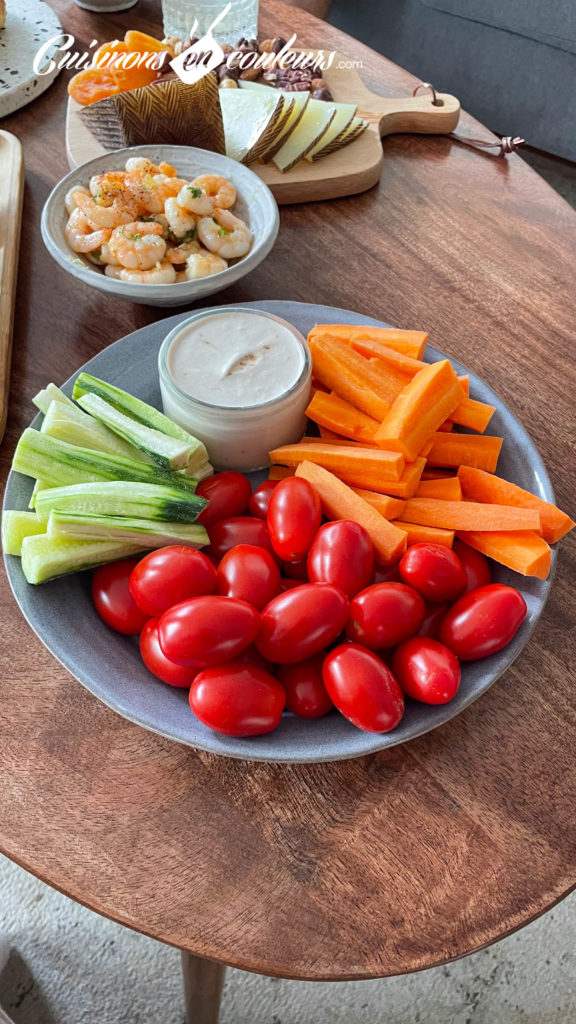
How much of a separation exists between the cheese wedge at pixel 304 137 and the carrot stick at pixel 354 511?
98cm

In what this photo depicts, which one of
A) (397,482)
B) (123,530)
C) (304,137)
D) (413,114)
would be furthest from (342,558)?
(413,114)

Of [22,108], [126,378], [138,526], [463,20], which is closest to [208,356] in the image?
[126,378]

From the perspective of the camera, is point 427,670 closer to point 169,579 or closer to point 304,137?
point 169,579

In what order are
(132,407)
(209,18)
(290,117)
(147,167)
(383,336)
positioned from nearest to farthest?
(132,407) → (383,336) → (147,167) → (290,117) → (209,18)

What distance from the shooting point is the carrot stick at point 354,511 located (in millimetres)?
1156

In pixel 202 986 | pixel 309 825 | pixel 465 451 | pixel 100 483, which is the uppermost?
pixel 465 451

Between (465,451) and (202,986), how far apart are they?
0.96 m

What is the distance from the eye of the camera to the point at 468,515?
1182 mm

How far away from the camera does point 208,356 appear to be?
1.33 metres

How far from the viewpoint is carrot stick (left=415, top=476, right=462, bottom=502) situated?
48.4 inches

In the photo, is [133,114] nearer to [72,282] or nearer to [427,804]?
[72,282]

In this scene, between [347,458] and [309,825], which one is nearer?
[309,825]

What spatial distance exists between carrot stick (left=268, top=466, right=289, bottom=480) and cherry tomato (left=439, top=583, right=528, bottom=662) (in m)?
0.37

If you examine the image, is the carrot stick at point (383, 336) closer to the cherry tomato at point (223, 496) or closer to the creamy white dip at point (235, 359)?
the creamy white dip at point (235, 359)
